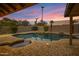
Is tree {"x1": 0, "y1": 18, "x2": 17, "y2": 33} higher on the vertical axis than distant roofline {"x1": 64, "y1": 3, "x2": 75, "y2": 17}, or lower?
lower

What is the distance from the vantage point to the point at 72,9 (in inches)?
132

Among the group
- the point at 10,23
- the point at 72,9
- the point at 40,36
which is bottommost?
the point at 40,36

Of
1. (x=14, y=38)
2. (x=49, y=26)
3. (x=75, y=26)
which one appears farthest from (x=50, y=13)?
(x=14, y=38)

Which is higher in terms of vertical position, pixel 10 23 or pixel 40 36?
pixel 10 23

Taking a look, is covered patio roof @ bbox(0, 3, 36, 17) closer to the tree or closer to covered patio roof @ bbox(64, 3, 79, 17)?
the tree

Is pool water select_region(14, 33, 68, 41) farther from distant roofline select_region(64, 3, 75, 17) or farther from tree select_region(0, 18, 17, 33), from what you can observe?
distant roofline select_region(64, 3, 75, 17)

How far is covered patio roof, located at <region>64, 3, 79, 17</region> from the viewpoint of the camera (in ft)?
11.0

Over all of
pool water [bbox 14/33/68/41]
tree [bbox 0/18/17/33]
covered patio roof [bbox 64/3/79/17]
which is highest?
covered patio roof [bbox 64/3/79/17]

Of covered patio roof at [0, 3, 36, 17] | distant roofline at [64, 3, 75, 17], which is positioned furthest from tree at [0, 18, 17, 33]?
distant roofline at [64, 3, 75, 17]

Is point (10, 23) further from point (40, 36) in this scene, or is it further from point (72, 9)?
point (72, 9)

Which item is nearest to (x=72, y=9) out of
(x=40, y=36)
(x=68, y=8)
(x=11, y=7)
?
(x=68, y=8)

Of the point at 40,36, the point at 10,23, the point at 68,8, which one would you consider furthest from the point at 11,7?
the point at 68,8

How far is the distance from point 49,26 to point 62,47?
1.15 ft

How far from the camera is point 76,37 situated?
11.2ft
